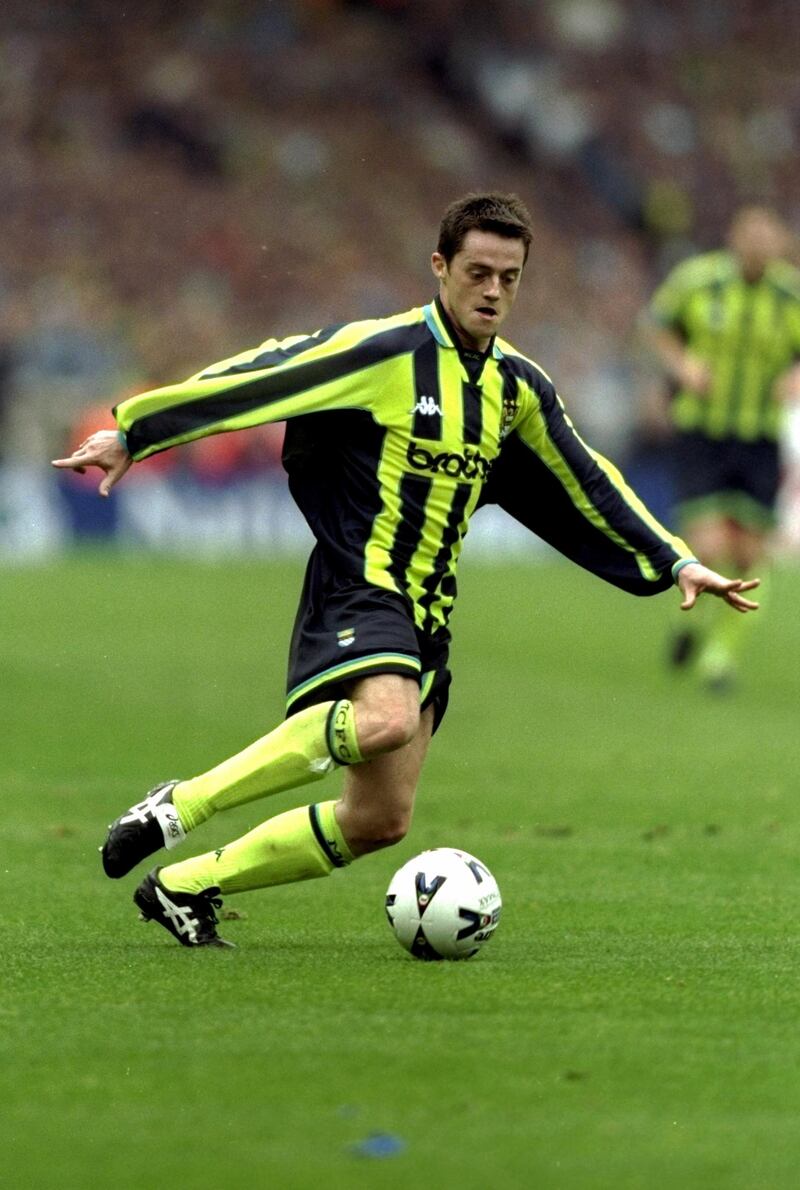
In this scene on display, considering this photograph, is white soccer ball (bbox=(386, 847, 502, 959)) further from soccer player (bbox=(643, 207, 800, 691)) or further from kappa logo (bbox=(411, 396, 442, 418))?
soccer player (bbox=(643, 207, 800, 691))

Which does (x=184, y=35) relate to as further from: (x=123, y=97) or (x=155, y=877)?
(x=155, y=877)

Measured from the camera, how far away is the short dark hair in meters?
5.71

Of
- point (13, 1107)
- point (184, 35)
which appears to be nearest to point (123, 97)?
point (184, 35)

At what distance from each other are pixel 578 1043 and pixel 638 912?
1.93 metres

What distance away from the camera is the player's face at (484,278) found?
225 inches

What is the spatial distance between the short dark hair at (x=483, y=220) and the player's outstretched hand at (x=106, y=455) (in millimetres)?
1018

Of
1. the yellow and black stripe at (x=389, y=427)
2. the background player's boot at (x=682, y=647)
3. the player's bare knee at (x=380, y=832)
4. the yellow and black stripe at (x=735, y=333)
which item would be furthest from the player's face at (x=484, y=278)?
the background player's boot at (x=682, y=647)

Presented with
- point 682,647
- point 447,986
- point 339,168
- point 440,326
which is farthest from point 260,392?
point 339,168

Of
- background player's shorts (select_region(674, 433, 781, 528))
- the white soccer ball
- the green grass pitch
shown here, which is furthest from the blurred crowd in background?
the white soccer ball

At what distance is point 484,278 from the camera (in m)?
5.75

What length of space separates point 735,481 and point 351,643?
8.37 m

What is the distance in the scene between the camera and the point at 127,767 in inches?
386

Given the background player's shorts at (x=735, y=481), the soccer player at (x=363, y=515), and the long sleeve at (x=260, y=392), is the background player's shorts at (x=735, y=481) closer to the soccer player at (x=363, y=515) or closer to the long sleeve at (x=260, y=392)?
the soccer player at (x=363, y=515)

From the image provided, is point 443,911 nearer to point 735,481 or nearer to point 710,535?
point 710,535
